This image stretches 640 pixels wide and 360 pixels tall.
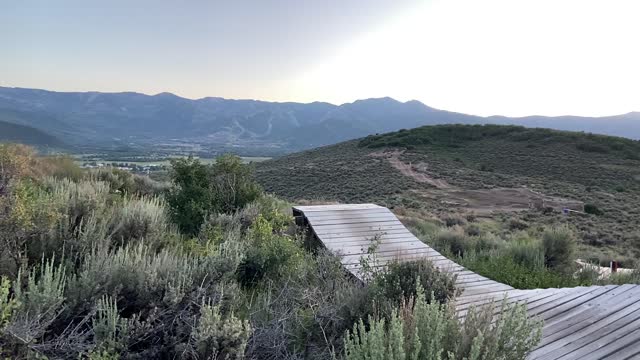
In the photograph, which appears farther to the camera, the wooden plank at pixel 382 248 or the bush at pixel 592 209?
the bush at pixel 592 209

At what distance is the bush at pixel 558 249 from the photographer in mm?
8687

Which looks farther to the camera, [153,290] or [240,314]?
[240,314]

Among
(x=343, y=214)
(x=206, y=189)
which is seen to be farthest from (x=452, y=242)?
(x=206, y=189)

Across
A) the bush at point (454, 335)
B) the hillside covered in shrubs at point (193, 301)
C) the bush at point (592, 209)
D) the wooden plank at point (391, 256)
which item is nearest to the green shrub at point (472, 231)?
the wooden plank at point (391, 256)

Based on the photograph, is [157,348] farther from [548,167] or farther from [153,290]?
[548,167]

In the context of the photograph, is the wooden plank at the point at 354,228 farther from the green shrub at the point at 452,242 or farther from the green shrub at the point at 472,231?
the green shrub at the point at 472,231

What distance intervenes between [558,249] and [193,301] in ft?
25.1

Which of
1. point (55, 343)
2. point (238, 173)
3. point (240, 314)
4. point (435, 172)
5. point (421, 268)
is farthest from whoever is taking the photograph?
point (435, 172)

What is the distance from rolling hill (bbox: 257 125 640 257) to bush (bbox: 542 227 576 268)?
5795mm

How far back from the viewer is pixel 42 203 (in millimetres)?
4180

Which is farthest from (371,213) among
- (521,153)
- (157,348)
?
(521,153)

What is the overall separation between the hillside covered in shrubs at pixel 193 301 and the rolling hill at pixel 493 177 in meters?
12.0

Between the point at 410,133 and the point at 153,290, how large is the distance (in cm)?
5319

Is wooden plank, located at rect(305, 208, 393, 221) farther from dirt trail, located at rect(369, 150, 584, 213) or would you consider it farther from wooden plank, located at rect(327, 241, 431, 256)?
dirt trail, located at rect(369, 150, 584, 213)
